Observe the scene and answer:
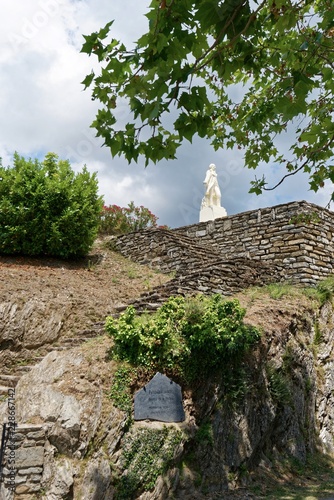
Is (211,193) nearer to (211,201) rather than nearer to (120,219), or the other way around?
(211,201)

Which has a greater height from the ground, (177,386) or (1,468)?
(177,386)

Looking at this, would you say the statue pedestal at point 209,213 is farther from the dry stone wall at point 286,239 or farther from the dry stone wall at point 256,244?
the dry stone wall at point 286,239

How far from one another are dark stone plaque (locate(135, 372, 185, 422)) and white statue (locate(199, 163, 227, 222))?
11933mm

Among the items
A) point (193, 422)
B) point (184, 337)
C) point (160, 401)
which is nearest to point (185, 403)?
point (193, 422)

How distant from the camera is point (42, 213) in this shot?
43.9 feet

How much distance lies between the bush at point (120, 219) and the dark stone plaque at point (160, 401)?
11397 millimetres

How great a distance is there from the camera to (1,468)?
617 cm

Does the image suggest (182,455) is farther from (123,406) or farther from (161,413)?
(123,406)

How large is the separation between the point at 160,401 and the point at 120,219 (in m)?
12.0

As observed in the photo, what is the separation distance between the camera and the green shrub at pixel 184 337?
7449 millimetres

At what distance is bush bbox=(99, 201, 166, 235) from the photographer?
1820 cm

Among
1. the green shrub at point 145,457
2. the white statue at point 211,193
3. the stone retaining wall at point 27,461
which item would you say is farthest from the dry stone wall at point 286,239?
the stone retaining wall at point 27,461

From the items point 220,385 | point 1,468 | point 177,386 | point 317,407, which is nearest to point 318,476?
point 317,407

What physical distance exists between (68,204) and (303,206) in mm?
6551
